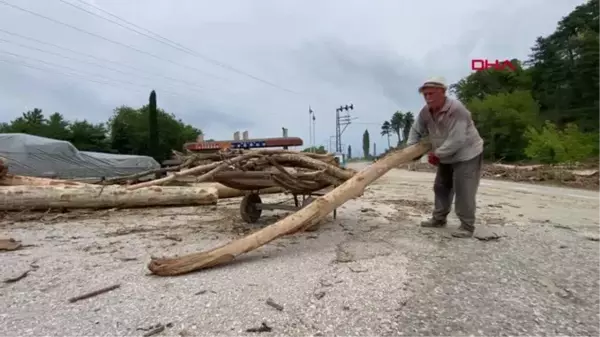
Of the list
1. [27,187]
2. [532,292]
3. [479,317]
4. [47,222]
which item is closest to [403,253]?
[532,292]

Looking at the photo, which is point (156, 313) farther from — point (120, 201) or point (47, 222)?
point (120, 201)

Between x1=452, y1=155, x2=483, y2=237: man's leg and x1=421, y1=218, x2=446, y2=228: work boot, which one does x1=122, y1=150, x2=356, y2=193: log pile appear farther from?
x1=452, y1=155, x2=483, y2=237: man's leg

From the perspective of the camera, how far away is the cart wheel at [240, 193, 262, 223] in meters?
6.17

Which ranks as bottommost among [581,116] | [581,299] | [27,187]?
[581,299]

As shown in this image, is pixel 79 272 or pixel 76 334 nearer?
pixel 76 334

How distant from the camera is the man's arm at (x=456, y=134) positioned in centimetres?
487

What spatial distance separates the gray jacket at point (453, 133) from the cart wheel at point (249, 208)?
261 cm

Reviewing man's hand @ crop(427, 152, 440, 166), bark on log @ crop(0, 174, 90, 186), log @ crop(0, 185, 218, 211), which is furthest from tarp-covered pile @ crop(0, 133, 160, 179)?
man's hand @ crop(427, 152, 440, 166)

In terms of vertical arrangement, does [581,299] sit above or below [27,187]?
below

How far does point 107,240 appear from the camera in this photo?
5.05 m

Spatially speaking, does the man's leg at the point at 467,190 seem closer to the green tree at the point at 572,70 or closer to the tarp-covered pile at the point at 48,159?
the tarp-covered pile at the point at 48,159

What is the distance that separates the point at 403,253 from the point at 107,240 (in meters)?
3.41

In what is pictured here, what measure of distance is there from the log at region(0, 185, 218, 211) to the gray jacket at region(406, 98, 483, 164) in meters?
4.84

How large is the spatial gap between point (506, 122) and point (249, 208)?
46.7m
